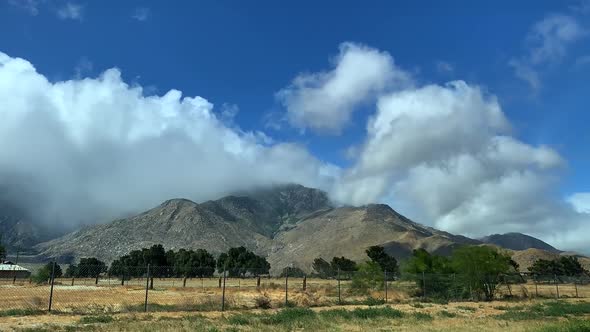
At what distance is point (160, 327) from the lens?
18.3 meters

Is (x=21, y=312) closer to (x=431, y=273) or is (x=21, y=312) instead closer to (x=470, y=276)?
(x=470, y=276)

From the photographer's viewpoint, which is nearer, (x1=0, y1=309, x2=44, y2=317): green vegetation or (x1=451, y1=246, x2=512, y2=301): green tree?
(x1=0, y1=309, x2=44, y2=317): green vegetation

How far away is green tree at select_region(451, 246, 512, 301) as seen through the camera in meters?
42.8

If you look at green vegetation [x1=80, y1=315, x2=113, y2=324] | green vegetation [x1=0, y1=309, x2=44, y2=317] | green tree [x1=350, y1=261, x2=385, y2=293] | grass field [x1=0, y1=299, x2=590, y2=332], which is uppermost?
green tree [x1=350, y1=261, x2=385, y2=293]

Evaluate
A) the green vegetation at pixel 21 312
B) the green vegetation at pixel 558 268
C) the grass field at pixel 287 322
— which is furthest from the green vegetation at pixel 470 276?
the green vegetation at pixel 558 268

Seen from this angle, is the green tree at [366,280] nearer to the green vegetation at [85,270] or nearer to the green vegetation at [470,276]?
the green vegetation at [470,276]

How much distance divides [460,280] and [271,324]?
2727 centimetres

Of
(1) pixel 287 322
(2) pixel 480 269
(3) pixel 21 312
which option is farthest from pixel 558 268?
(3) pixel 21 312

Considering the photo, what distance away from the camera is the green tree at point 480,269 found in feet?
141

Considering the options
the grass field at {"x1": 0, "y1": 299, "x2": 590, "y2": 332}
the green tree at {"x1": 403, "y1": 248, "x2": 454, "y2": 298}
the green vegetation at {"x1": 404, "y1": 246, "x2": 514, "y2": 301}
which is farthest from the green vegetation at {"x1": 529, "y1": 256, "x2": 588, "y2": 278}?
the grass field at {"x1": 0, "y1": 299, "x2": 590, "y2": 332}

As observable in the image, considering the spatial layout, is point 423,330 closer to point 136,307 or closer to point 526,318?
point 526,318

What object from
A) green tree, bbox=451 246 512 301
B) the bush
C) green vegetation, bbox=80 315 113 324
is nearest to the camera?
green vegetation, bbox=80 315 113 324

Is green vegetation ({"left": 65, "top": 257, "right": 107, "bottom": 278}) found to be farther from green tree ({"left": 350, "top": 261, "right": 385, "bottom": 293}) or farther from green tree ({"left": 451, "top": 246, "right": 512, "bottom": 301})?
green tree ({"left": 451, "top": 246, "right": 512, "bottom": 301})

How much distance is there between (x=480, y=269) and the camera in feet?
142
